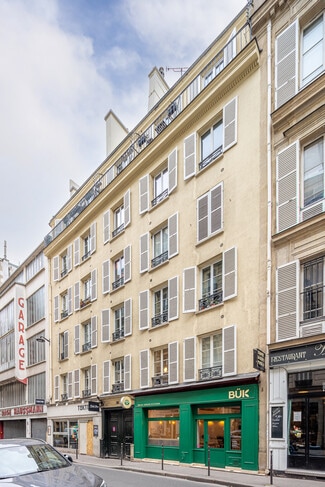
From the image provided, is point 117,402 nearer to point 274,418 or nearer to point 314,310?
point 274,418

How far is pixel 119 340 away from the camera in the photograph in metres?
22.0

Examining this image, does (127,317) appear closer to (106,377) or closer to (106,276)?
(106,276)

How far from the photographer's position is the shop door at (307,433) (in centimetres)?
1137

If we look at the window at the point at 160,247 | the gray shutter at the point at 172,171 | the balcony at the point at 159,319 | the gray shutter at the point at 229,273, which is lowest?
the balcony at the point at 159,319

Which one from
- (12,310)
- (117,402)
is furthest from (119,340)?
(12,310)

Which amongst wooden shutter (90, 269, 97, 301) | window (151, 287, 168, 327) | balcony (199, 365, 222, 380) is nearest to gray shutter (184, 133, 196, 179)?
window (151, 287, 168, 327)

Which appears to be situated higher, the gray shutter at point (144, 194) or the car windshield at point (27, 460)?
the gray shutter at point (144, 194)

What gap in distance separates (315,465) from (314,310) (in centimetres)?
389

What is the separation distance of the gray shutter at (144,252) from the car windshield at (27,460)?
520 inches

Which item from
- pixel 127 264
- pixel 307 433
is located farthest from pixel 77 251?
pixel 307 433

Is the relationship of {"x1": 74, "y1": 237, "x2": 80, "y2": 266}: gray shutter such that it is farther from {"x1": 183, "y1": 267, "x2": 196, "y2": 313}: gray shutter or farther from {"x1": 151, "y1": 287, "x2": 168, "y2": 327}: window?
{"x1": 183, "y1": 267, "x2": 196, "y2": 313}: gray shutter

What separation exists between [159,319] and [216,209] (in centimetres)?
576

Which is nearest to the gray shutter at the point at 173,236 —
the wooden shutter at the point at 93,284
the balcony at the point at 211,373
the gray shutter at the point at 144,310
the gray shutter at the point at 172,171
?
the gray shutter at the point at 172,171

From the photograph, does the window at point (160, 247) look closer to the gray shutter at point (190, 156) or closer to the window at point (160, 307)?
the window at point (160, 307)
